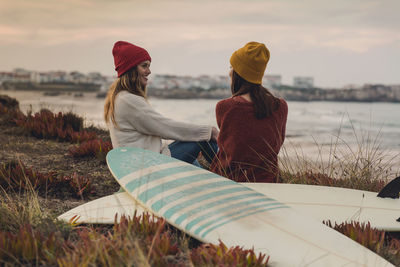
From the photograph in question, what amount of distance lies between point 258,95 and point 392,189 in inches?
61.4

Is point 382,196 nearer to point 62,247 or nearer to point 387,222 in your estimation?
point 387,222

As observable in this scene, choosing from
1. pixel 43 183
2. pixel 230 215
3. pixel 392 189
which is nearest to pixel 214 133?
pixel 230 215

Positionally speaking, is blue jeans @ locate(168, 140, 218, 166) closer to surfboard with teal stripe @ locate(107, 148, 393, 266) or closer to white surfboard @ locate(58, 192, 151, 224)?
surfboard with teal stripe @ locate(107, 148, 393, 266)

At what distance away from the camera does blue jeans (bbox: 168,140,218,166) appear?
14.1 ft

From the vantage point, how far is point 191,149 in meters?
4.33

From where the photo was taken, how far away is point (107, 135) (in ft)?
27.7

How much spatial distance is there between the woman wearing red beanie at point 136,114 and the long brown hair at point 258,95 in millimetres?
585

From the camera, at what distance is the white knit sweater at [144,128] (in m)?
3.89

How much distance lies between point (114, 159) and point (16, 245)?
1541 mm

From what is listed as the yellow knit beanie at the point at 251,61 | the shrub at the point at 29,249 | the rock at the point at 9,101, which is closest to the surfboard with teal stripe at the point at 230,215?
the shrub at the point at 29,249

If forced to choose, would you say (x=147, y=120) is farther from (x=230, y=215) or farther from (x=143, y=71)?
(x=230, y=215)

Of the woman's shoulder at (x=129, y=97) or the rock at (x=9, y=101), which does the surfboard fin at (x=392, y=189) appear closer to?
the woman's shoulder at (x=129, y=97)

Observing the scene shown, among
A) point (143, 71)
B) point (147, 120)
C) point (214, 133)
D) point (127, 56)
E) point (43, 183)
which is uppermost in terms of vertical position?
point (127, 56)

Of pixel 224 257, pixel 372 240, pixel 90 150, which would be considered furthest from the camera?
pixel 90 150
